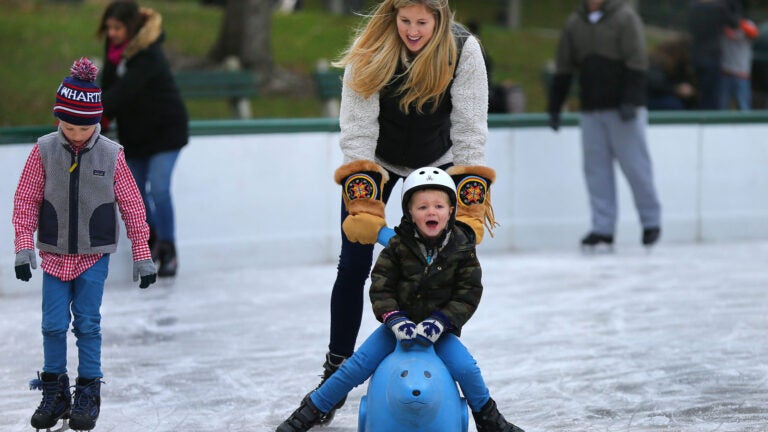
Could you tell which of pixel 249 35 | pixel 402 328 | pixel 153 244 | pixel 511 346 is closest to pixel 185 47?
pixel 249 35

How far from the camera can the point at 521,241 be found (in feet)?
30.6

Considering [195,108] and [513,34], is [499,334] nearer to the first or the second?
[195,108]

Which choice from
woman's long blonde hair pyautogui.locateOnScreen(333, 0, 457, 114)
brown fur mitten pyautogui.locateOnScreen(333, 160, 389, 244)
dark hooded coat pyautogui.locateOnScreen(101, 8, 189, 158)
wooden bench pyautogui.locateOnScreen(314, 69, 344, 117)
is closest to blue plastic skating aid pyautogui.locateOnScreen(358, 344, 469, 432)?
brown fur mitten pyautogui.locateOnScreen(333, 160, 389, 244)

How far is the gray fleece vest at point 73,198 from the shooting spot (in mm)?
4609

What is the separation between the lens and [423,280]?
166 inches

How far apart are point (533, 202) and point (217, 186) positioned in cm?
239

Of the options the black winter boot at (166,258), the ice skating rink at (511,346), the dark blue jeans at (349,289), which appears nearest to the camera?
the dark blue jeans at (349,289)

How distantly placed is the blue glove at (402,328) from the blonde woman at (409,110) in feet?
1.09

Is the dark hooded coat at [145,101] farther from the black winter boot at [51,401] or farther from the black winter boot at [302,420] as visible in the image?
the black winter boot at [302,420]

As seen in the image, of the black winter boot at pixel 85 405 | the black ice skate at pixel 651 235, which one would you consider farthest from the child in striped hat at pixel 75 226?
the black ice skate at pixel 651 235

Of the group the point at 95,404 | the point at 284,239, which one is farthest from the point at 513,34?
the point at 95,404

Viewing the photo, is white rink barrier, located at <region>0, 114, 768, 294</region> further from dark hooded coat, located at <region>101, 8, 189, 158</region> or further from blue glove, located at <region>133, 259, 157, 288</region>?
blue glove, located at <region>133, 259, 157, 288</region>

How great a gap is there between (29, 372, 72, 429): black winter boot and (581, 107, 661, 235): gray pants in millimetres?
5070

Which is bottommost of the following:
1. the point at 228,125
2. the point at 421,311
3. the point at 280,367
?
the point at 280,367
